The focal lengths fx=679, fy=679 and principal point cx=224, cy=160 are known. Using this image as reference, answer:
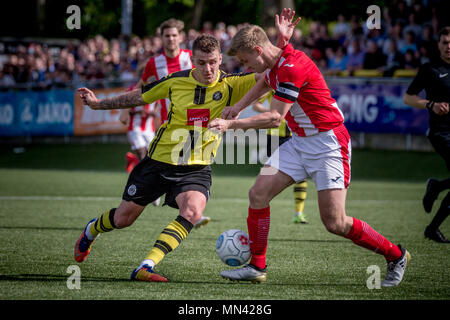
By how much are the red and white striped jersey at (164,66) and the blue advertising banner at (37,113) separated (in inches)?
506

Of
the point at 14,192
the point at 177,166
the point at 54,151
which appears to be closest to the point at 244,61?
the point at 177,166

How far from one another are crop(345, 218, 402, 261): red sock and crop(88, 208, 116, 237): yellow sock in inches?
83.2

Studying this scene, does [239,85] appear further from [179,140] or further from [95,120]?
[95,120]

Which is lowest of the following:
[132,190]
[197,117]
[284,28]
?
[132,190]

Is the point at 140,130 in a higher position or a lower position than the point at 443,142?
lower

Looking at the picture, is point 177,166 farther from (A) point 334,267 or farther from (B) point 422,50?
(B) point 422,50

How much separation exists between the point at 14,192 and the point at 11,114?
10.6 metres

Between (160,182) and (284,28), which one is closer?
(284,28)

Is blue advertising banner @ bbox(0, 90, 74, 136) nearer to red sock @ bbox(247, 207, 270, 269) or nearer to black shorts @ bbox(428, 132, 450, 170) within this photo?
black shorts @ bbox(428, 132, 450, 170)

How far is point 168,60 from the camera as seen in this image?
9289 millimetres

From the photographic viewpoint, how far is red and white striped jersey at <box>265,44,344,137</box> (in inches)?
205

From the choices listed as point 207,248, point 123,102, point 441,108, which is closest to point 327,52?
point 441,108

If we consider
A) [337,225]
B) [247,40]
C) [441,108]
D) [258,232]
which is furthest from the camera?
[441,108]

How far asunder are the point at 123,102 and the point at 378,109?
11687mm
